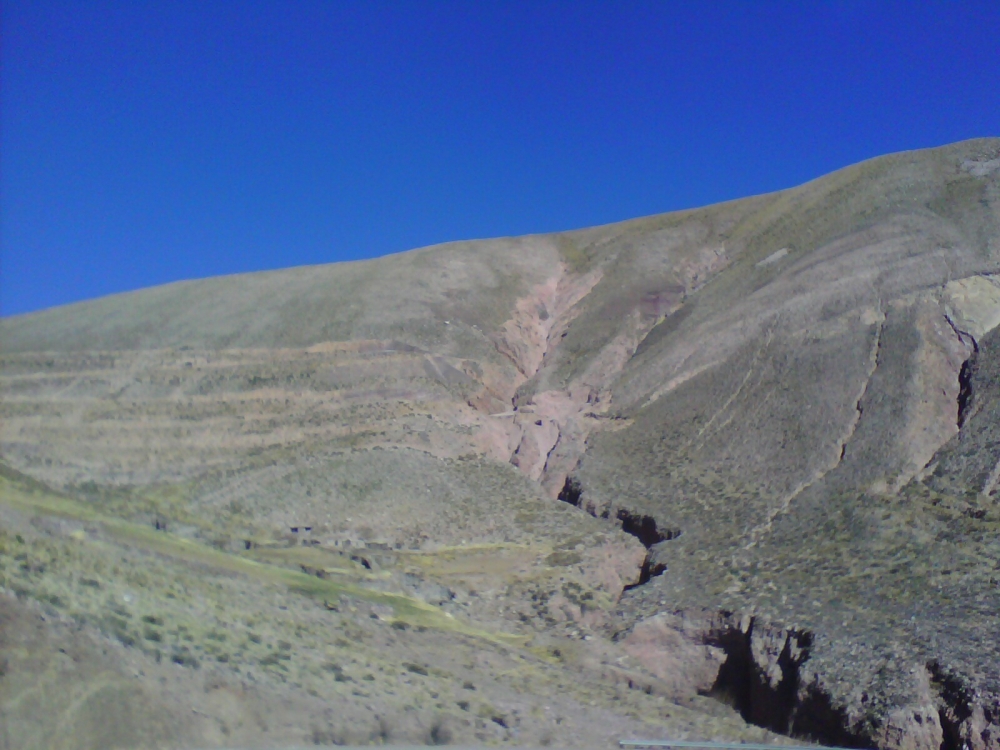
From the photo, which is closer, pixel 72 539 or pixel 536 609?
pixel 72 539

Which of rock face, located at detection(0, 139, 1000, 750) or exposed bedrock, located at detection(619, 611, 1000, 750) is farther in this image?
rock face, located at detection(0, 139, 1000, 750)

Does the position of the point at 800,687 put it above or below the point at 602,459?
below

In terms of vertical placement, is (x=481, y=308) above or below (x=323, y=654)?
above

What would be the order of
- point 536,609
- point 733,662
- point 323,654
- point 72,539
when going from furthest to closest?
point 536,609, point 733,662, point 72,539, point 323,654

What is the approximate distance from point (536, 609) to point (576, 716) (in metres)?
8.83

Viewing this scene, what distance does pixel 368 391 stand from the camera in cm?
3909

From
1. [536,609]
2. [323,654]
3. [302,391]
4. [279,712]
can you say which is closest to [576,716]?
[323,654]

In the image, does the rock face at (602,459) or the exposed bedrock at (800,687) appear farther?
the rock face at (602,459)

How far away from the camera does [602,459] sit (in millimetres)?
32281

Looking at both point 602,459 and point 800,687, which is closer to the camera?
point 800,687

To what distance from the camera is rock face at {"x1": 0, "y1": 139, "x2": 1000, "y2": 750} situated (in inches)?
615

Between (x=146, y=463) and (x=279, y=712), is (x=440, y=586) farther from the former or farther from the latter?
(x=146, y=463)

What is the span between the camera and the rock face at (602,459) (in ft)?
51.2

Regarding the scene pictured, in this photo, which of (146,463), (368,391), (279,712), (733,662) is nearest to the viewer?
(279,712)
